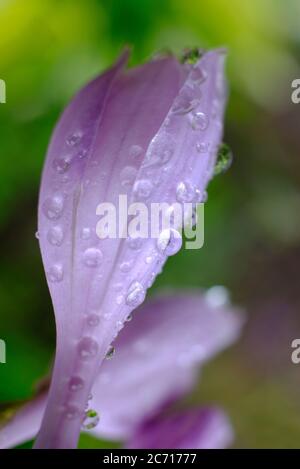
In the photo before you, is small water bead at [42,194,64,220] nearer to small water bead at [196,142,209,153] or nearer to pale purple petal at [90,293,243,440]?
small water bead at [196,142,209,153]

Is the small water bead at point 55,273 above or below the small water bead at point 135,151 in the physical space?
below

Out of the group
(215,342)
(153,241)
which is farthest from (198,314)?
(153,241)

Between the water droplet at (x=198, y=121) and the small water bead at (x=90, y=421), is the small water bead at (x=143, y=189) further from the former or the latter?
the small water bead at (x=90, y=421)

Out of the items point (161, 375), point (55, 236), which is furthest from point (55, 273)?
point (161, 375)

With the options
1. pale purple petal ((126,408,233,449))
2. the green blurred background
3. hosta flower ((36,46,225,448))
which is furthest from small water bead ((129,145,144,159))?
the green blurred background

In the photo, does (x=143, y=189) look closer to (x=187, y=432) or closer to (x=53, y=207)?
(x=53, y=207)

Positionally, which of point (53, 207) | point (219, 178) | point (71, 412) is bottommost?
point (71, 412)

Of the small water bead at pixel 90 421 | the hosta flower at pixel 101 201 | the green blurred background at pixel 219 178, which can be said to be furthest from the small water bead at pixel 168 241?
the green blurred background at pixel 219 178

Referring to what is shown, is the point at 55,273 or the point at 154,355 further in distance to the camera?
the point at 154,355
